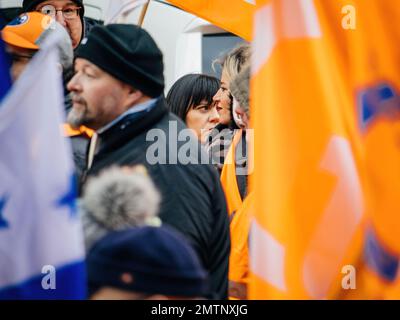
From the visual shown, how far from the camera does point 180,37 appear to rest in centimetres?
711

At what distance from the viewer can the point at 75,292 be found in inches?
93.5

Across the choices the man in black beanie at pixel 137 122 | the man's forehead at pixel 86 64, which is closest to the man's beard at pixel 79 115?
the man in black beanie at pixel 137 122

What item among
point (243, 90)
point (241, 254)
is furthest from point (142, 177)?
point (243, 90)

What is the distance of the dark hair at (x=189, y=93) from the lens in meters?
5.22

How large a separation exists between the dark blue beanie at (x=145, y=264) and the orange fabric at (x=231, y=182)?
190cm

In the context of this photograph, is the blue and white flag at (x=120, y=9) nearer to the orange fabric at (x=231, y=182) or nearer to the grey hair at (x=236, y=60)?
the grey hair at (x=236, y=60)

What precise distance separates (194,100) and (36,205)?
301 centimetres

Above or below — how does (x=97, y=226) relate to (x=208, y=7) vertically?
below

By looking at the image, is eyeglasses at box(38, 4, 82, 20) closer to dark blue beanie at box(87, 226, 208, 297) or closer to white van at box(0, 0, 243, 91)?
white van at box(0, 0, 243, 91)

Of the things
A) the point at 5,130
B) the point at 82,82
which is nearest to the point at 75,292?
the point at 5,130

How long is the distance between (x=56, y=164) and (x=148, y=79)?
3.45 feet

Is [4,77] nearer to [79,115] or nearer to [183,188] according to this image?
[79,115]
